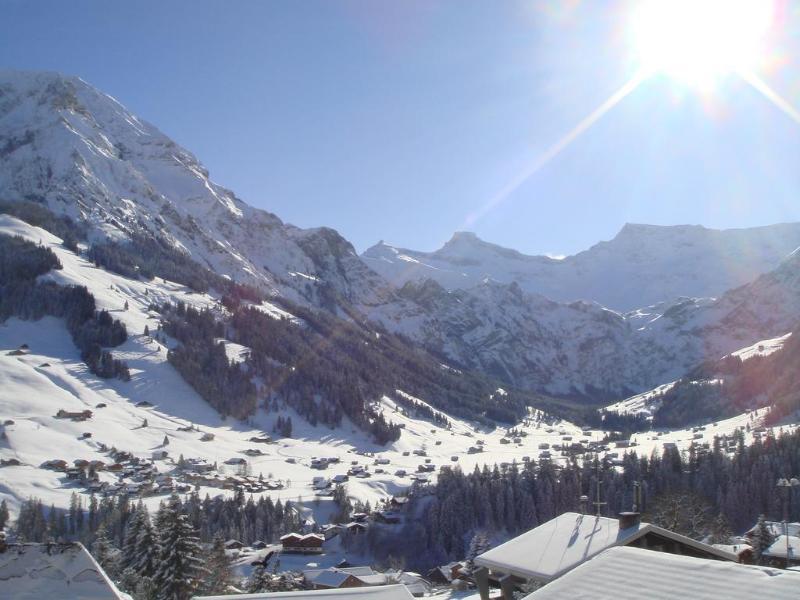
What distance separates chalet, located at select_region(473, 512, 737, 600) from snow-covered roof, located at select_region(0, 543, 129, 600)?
42.4ft

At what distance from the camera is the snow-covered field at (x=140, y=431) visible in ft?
386

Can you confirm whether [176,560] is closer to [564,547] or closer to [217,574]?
[217,574]

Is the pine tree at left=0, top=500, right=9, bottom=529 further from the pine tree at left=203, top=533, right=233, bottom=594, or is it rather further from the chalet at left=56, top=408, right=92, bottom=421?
the pine tree at left=203, top=533, right=233, bottom=594

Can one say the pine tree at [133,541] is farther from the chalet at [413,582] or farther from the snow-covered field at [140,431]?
the snow-covered field at [140,431]

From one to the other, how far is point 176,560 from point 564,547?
1016 inches

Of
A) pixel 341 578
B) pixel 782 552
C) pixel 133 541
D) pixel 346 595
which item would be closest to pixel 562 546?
pixel 346 595

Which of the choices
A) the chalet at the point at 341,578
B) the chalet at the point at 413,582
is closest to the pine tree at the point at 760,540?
the chalet at the point at 413,582

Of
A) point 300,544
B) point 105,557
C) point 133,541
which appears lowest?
point 300,544

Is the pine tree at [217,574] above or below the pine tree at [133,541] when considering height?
below

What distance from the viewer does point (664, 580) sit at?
10.8 meters

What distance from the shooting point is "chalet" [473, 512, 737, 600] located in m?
24.0

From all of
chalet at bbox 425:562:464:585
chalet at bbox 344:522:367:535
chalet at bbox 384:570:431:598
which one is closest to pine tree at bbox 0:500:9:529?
chalet at bbox 344:522:367:535

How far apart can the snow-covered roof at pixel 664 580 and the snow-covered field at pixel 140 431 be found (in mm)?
102269

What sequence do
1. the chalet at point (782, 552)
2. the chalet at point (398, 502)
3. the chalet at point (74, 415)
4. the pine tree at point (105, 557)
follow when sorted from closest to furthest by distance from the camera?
the chalet at point (782, 552) → the pine tree at point (105, 557) → the chalet at point (398, 502) → the chalet at point (74, 415)
